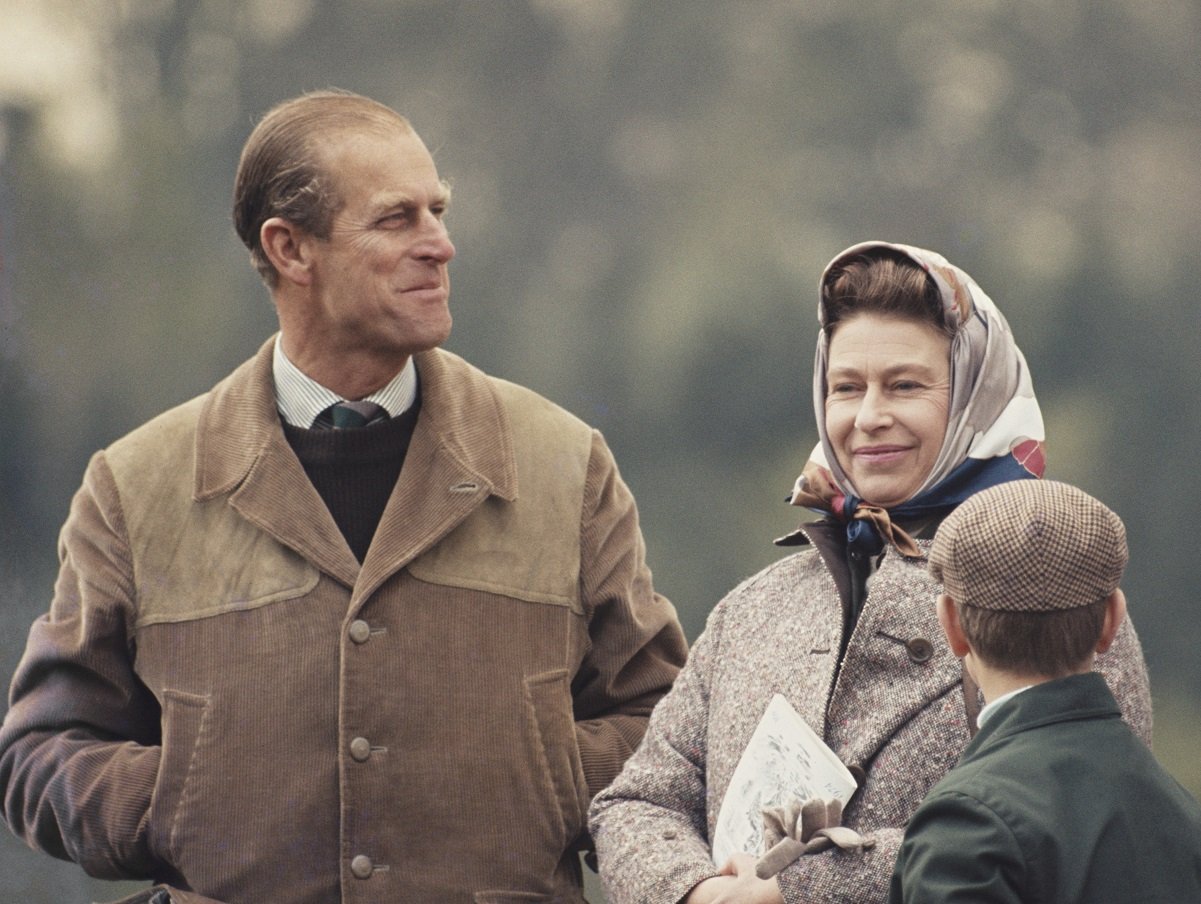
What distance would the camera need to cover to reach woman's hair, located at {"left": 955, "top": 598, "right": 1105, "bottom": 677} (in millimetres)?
1798

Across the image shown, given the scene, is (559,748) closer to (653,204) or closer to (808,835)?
(808,835)

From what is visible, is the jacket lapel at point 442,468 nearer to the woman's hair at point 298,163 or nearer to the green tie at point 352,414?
the green tie at point 352,414

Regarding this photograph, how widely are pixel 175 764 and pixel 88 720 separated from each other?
209mm

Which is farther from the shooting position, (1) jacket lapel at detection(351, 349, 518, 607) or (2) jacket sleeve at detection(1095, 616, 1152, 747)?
(1) jacket lapel at detection(351, 349, 518, 607)

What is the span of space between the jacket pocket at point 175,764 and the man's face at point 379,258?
621 mm

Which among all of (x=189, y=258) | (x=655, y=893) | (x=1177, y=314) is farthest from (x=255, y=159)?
(x=1177, y=314)

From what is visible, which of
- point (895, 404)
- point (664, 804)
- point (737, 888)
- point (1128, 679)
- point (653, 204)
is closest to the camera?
point (1128, 679)

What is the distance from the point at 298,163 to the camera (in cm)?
300

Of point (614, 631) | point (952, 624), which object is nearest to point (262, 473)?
point (614, 631)

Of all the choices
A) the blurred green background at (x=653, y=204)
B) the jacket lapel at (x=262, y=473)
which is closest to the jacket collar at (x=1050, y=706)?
the jacket lapel at (x=262, y=473)

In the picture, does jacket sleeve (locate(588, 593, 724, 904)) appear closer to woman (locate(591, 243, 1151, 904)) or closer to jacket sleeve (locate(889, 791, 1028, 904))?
woman (locate(591, 243, 1151, 904))

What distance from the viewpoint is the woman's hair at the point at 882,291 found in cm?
236

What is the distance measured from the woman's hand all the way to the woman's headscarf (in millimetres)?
452

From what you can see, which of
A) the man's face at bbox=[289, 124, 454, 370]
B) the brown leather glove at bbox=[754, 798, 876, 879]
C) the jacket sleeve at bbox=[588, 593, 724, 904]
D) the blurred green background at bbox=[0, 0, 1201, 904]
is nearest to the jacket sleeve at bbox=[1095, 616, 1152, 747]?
the brown leather glove at bbox=[754, 798, 876, 879]
